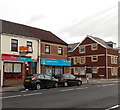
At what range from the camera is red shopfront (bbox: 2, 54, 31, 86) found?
80.9 ft

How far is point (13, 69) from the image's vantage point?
25.8 metres

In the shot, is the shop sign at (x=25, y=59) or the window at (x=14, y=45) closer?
the window at (x=14, y=45)

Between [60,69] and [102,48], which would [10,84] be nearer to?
[60,69]

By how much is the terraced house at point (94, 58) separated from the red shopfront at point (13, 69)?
805 inches

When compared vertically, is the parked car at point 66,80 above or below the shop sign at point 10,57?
below

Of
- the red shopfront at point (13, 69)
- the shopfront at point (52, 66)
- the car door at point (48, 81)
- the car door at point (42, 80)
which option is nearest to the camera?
the car door at point (42, 80)

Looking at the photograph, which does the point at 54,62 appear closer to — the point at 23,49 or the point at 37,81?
the point at 23,49

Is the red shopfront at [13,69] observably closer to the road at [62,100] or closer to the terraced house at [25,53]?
the terraced house at [25,53]

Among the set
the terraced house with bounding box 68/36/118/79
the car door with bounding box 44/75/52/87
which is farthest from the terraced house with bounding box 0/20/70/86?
the terraced house with bounding box 68/36/118/79

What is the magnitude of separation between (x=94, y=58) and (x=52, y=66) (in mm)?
19194

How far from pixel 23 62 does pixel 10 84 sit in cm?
327

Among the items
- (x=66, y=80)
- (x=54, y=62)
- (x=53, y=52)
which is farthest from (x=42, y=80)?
(x=53, y=52)

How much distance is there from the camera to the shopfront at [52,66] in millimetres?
29562

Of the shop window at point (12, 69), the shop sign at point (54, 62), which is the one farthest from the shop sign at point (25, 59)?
the shop sign at point (54, 62)
